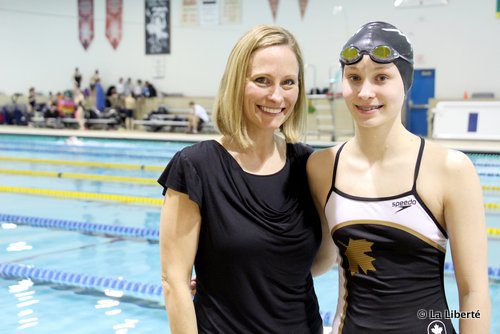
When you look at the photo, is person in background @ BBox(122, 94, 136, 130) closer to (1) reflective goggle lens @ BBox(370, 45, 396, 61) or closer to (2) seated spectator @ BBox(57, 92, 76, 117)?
(2) seated spectator @ BBox(57, 92, 76, 117)

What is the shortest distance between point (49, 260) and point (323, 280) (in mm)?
2172

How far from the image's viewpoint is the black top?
61.6 inches

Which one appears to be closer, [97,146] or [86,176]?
[86,176]

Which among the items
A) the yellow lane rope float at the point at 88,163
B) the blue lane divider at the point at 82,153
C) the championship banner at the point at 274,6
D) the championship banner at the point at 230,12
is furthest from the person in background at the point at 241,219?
the championship banner at the point at 230,12

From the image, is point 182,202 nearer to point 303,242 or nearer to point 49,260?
point 303,242

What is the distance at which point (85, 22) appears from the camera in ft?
65.3

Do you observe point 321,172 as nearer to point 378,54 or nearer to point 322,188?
point 322,188

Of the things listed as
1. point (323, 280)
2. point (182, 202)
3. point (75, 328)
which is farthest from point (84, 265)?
point (182, 202)

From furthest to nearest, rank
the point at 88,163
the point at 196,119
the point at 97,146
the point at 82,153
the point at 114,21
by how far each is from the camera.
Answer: the point at 114,21, the point at 196,119, the point at 97,146, the point at 82,153, the point at 88,163

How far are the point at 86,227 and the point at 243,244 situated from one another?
4419mm

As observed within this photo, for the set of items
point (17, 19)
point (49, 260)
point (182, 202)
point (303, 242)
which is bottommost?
point (49, 260)

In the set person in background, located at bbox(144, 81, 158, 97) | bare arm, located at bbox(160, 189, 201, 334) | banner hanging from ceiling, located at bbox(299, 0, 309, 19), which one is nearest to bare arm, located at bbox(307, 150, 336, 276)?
bare arm, located at bbox(160, 189, 201, 334)

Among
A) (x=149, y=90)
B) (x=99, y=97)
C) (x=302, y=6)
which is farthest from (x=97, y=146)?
(x=302, y=6)

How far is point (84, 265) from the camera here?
464 centimetres
